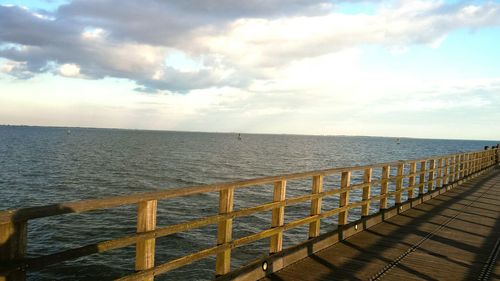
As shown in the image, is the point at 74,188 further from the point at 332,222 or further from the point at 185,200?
the point at 332,222

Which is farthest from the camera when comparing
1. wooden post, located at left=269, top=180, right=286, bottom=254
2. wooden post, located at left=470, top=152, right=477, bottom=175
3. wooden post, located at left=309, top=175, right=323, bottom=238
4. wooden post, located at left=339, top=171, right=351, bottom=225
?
wooden post, located at left=470, top=152, right=477, bottom=175

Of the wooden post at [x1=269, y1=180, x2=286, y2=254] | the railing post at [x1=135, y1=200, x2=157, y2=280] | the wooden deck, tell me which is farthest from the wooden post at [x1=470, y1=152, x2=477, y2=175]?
the railing post at [x1=135, y1=200, x2=157, y2=280]

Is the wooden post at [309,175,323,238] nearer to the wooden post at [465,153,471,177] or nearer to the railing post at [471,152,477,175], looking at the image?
the wooden post at [465,153,471,177]

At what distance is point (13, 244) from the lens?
296cm

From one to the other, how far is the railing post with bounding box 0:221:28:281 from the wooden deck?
3.63m

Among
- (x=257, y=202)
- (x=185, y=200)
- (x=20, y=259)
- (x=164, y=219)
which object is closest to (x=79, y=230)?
(x=164, y=219)

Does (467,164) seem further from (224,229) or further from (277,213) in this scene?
(224,229)

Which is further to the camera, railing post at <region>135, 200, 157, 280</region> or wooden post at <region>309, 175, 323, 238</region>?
wooden post at <region>309, 175, 323, 238</region>

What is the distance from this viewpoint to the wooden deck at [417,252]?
6172 mm

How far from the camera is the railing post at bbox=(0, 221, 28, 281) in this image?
2.89 metres

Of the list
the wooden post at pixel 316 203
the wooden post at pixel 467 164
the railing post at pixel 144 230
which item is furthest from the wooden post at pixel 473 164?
the railing post at pixel 144 230

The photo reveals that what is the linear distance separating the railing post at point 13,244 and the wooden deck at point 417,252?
3630mm

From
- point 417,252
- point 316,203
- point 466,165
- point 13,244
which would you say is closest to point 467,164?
point 466,165

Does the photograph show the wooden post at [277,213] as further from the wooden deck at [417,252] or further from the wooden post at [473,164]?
the wooden post at [473,164]
